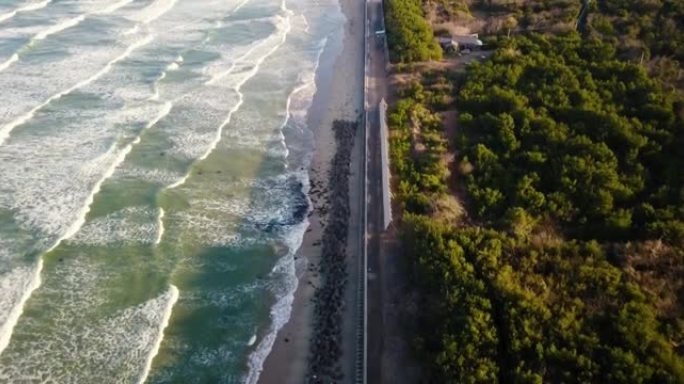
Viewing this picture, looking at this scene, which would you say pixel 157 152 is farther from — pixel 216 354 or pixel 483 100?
pixel 483 100

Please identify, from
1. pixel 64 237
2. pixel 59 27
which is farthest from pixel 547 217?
pixel 59 27

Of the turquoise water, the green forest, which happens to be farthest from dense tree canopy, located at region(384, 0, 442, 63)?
the turquoise water

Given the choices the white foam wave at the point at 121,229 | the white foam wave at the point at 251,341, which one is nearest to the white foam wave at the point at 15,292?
the white foam wave at the point at 121,229

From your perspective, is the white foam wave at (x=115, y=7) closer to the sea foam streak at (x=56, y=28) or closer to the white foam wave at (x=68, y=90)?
the sea foam streak at (x=56, y=28)

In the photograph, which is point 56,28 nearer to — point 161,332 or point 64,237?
point 64,237

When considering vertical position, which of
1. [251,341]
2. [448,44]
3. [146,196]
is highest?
[448,44]

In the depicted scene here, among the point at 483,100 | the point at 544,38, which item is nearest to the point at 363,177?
the point at 483,100
